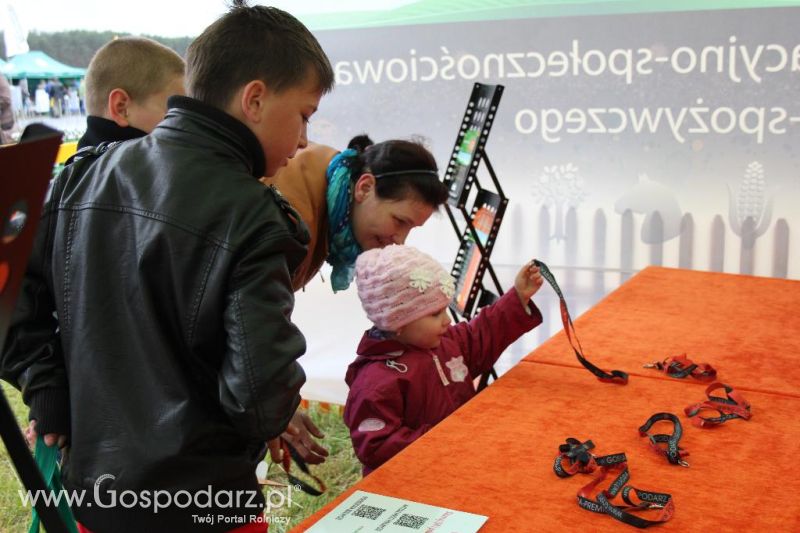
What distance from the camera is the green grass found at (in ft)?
9.88

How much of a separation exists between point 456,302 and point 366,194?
1016 millimetres

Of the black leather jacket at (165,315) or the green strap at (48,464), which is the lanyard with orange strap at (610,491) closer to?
the black leather jacket at (165,315)

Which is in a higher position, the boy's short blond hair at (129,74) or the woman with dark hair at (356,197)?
the boy's short blond hair at (129,74)

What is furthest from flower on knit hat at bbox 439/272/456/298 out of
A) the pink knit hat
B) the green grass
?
the green grass

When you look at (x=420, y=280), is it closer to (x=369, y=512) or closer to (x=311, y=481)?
(x=369, y=512)

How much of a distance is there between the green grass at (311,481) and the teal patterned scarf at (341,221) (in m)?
1.14

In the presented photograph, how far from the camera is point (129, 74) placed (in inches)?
78.4

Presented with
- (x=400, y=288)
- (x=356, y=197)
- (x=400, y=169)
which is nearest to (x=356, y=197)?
(x=356, y=197)

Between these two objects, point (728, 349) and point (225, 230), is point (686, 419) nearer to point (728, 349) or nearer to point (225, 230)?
point (728, 349)

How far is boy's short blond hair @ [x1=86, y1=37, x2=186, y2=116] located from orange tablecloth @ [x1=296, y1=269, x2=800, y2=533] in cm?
105

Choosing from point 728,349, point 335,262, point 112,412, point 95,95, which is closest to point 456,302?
point 335,262

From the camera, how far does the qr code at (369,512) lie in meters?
1.19

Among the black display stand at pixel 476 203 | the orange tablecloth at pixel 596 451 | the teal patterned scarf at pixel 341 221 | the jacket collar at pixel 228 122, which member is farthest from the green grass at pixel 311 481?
the jacket collar at pixel 228 122

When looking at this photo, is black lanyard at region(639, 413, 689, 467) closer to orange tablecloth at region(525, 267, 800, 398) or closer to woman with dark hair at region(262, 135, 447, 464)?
orange tablecloth at region(525, 267, 800, 398)
